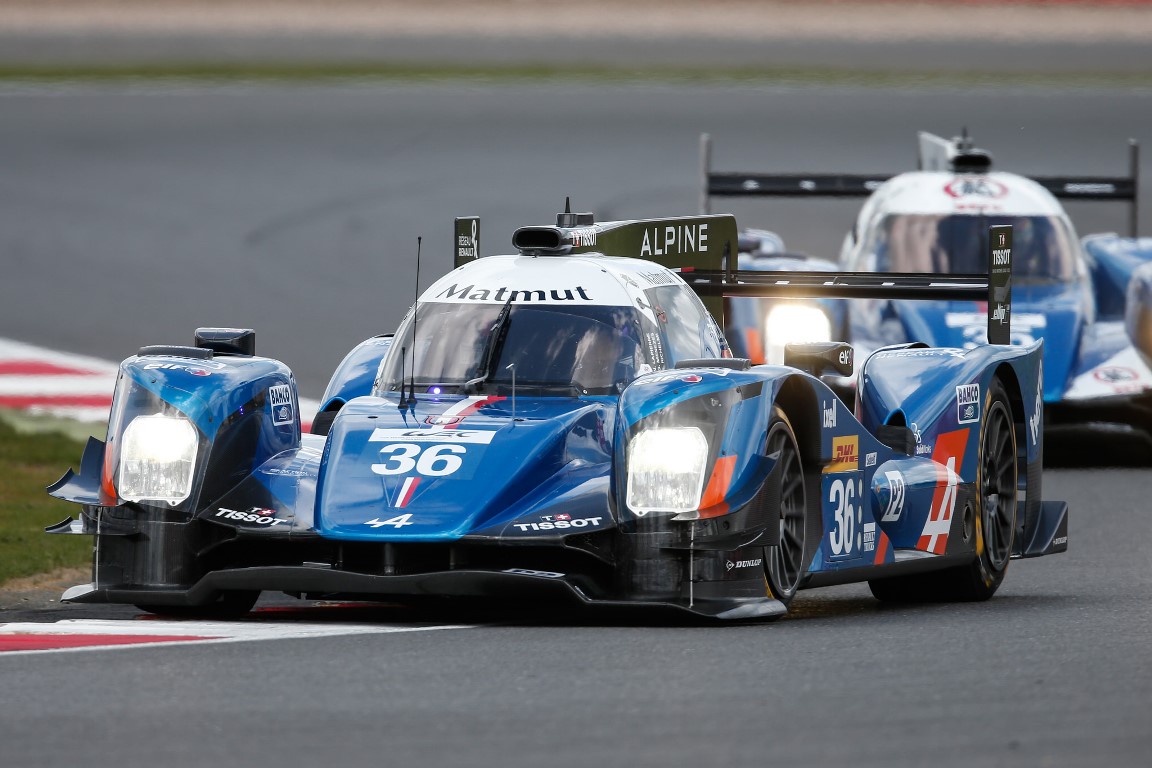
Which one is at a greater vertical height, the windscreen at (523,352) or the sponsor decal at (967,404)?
the windscreen at (523,352)

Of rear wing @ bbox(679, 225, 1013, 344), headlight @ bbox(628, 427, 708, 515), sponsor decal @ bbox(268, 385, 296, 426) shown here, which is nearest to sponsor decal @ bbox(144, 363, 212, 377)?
sponsor decal @ bbox(268, 385, 296, 426)

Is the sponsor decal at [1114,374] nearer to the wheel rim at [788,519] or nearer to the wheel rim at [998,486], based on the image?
the wheel rim at [998,486]

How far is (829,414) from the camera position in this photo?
8.55 metres

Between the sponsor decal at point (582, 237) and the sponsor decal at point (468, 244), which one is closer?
the sponsor decal at point (582, 237)

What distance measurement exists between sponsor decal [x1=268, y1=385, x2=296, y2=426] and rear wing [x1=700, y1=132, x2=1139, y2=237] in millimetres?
9161

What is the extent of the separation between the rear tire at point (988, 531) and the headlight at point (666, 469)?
1906mm

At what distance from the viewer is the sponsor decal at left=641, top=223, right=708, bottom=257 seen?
422 inches

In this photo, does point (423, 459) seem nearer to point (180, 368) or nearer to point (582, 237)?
point (180, 368)

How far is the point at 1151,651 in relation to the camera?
7246mm

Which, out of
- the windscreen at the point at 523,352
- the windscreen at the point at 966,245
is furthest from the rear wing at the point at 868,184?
the windscreen at the point at 523,352

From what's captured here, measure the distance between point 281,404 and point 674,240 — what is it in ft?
9.43

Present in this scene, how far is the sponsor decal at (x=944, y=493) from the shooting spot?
921cm

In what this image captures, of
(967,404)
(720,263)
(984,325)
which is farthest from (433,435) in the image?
(984,325)

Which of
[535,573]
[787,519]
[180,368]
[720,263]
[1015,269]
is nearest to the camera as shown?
[535,573]
